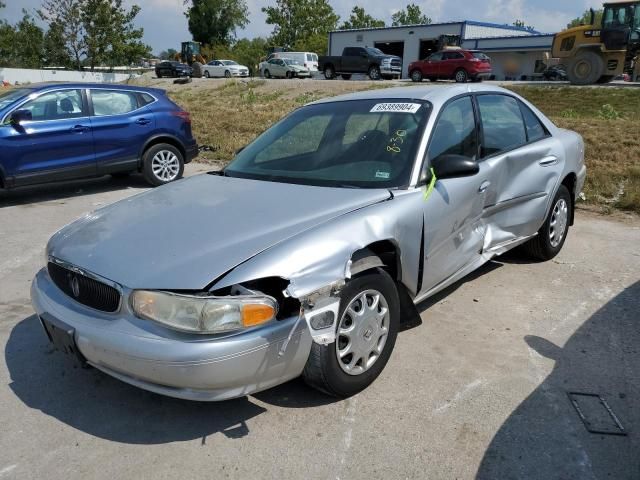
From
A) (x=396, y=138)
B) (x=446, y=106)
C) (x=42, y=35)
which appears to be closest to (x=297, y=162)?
(x=396, y=138)

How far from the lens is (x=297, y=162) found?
376cm

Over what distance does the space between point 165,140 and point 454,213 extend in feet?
20.4

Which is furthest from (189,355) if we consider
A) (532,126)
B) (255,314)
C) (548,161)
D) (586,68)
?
(586,68)

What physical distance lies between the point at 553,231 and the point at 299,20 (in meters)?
78.7

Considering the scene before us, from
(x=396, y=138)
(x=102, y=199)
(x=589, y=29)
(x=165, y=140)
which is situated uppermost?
(x=589, y=29)

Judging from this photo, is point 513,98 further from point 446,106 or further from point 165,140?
point 165,140

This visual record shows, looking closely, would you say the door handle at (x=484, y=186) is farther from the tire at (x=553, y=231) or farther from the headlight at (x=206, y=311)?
the headlight at (x=206, y=311)

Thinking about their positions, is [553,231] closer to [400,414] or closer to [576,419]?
[576,419]

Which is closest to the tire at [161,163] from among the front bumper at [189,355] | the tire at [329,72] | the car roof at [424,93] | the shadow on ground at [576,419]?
the car roof at [424,93]

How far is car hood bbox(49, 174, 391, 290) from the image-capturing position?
2551mm

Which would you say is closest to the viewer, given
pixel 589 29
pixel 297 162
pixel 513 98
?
pixel 297 162

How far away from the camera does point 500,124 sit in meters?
4.30

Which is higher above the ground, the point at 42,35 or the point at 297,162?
the point at 42,35

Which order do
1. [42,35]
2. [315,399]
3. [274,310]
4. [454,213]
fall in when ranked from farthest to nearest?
[42,35], [454,213], [315,399], [274,310]
